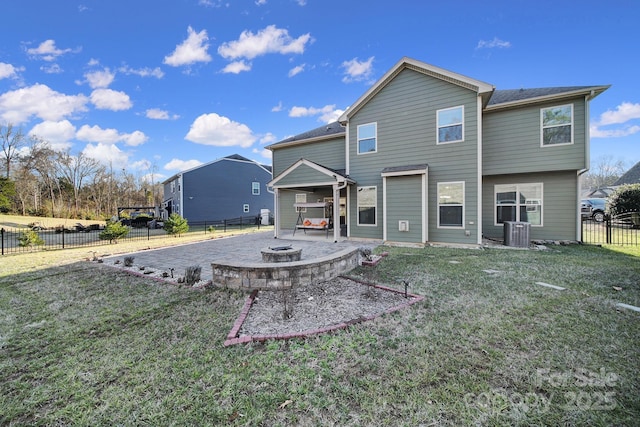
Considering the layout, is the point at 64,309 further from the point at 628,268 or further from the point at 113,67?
the point at 113,67

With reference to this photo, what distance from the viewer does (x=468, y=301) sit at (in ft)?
12.8

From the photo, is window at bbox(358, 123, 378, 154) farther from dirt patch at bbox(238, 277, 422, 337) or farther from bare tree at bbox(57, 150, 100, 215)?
bare tree at bbox(57, 150, 100, 215)

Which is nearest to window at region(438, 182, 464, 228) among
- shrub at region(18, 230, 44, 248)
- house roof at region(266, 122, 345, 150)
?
house roof at region(266, 122, 345, 150)

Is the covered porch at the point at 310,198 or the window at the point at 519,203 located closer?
the window at the point at 519,203

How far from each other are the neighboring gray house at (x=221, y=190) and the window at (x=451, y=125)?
1989cm

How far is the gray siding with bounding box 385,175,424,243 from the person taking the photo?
9188 millimetres

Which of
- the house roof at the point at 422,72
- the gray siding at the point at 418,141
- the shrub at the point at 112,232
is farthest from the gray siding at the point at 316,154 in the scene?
the shrub at the point at 112,232

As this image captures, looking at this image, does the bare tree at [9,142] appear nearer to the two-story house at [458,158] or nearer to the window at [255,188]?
the window at [255,188]

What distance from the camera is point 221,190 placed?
2422cm

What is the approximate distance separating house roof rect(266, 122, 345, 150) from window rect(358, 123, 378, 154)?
4.72 ft

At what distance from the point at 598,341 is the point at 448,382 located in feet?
6.45

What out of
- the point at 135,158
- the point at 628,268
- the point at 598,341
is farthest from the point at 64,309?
the point at 135,158

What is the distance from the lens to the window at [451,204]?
888 cm

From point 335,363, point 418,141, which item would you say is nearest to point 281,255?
point 335,363
